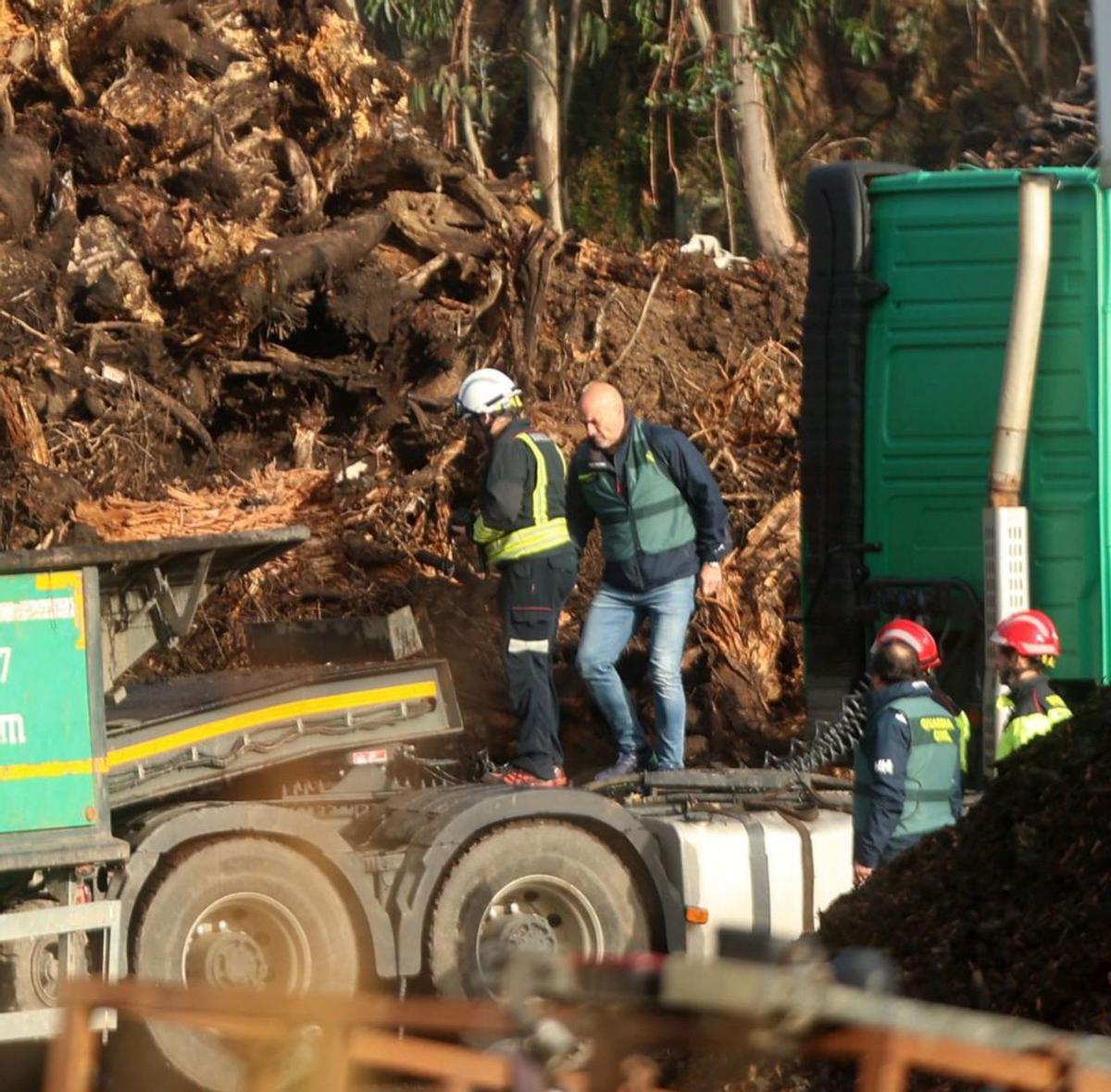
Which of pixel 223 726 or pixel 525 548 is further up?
pixel 525 548

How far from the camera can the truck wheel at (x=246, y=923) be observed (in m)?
7.25

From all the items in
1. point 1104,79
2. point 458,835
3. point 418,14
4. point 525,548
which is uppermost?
point 418,14

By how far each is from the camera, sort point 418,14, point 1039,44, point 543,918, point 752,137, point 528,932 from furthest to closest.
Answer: point 1039,44 → point 418,14 → point 752,137 → point 543,918 → point 528,932

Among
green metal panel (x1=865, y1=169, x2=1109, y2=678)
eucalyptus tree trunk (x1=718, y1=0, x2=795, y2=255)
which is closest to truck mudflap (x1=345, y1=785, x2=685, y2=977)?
green metal panel (x1=865, y1=169, x2=1109, y2=678)

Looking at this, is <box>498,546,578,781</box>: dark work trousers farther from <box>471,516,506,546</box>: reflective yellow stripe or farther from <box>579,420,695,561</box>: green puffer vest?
<box>579,420,695,561</box>: green puffer vest

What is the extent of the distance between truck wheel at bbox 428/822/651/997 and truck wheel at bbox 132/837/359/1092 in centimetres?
38

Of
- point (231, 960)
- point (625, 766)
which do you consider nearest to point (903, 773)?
point (231, 960)

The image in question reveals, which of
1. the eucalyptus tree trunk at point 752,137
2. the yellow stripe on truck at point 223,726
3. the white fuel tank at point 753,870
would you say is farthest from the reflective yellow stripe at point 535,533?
the eucalyptus tree trunk at point 752,137

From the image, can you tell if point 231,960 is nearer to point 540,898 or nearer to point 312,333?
point 540,898

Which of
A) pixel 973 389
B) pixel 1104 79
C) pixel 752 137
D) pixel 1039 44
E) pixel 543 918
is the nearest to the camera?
pixel 543 918

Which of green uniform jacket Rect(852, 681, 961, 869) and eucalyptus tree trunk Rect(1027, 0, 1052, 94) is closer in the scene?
green uniform jacket Rect(852, 681, 961, 869)

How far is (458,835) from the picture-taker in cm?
766

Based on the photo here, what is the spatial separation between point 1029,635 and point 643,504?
82.6 inches

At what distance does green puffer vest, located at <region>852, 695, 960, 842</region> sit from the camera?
748cm
